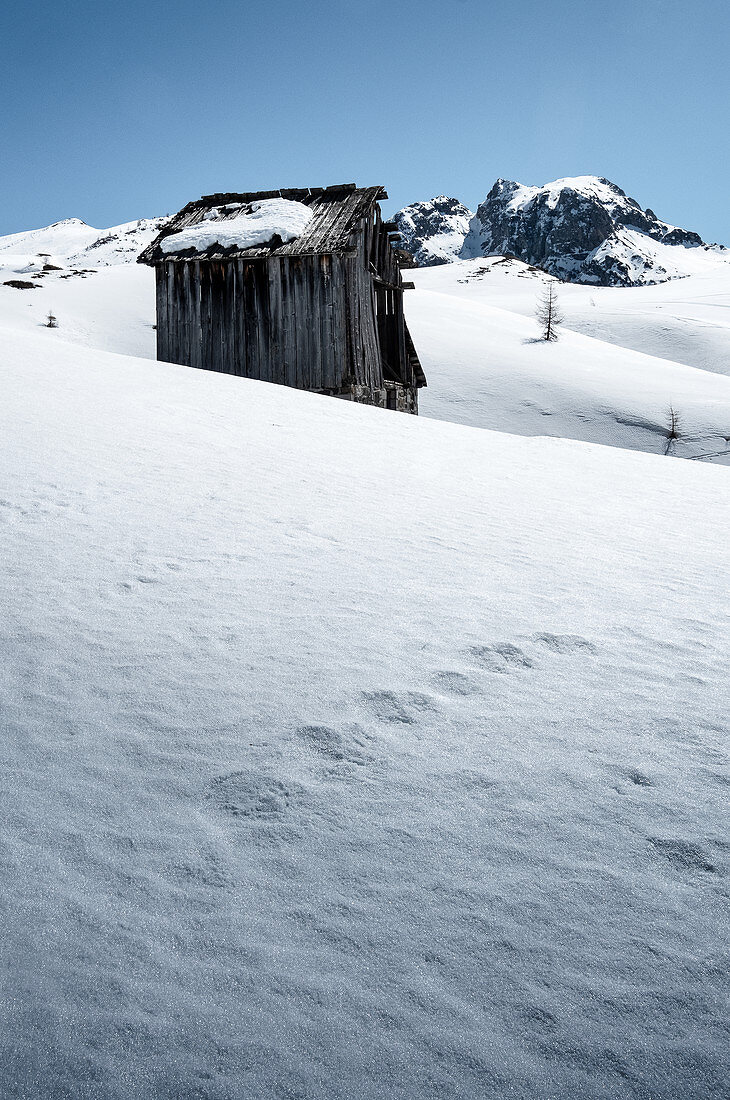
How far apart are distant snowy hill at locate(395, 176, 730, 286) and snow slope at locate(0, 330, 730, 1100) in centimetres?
13494

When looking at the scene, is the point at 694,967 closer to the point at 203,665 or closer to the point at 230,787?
the point at 230,787

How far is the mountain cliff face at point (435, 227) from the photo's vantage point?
552ft

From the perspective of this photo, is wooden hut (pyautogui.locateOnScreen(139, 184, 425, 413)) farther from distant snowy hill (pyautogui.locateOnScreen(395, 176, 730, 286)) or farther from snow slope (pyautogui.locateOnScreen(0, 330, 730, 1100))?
distant snowy hill (pyautogui.locateOnScreen(395, 176, 730, 286))

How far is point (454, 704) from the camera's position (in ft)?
8.47

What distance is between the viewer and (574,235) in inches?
6078

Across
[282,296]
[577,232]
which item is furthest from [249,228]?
[577,232]

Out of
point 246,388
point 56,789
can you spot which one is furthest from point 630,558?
point 246,388

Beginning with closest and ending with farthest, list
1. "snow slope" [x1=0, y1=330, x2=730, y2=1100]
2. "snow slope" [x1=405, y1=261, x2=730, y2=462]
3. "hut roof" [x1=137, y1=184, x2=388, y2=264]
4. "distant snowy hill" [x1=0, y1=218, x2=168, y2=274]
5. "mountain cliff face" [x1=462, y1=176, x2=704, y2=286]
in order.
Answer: "snow slope" [x1=0, y1=330, x2=730, y2=1100]
"hut roof" [x1=137, y1=184, x2=388, y2=264]
"snow slope" [x1=405, y1=261, x2=730, y2=462]
"distant snowy hill" [x1=0, y1=218, x2=168, y2=274]
"mountain cliff face" [x1=462, y1=176, x2=704, y2=286]

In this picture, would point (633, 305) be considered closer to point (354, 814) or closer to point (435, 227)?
point (354, 814)

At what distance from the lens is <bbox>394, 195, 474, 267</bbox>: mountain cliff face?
168125mm

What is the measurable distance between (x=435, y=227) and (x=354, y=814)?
202 m

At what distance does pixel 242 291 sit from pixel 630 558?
35.7ft

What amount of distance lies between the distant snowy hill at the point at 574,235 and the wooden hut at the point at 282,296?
12449 centimetres

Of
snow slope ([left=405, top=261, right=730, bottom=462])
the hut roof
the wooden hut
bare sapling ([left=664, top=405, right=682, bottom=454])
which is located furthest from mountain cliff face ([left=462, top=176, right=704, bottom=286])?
the wooden hut
